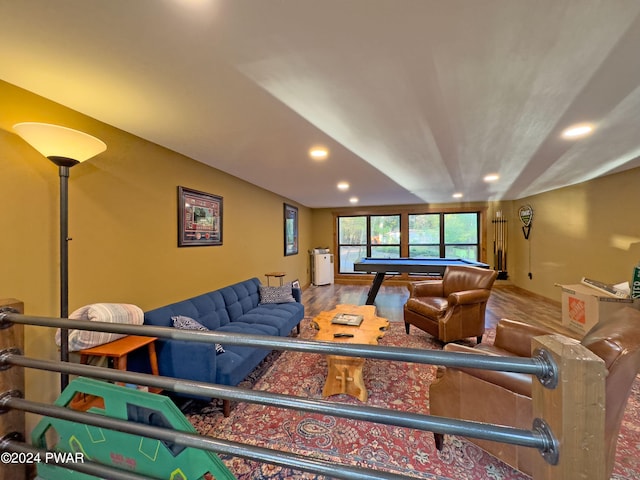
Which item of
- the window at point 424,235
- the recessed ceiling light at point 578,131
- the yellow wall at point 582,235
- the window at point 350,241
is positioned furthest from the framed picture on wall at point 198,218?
the yellow wall at point 582,235

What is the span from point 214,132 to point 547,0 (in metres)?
→ 2.13

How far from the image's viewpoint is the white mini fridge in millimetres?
7047

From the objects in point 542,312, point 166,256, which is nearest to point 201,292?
point 166,256

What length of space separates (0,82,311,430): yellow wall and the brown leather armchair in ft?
8.67

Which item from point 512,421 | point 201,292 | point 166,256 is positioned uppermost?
point 166,256

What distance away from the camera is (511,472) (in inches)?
59.0

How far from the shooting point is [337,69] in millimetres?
1398

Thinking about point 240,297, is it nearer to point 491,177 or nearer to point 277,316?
point 277,316

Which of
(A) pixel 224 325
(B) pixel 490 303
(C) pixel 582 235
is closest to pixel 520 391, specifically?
(A) pixel 224 325

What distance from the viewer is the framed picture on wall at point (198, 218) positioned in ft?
9.06

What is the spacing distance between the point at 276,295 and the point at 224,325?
3.13 ft

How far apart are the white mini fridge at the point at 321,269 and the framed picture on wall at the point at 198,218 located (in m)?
3.90

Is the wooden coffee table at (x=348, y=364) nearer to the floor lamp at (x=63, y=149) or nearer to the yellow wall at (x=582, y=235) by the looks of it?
the floor lamp at (x=63, y=149)

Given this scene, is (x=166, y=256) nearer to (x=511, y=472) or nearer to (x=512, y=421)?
(x=512, y=421)
